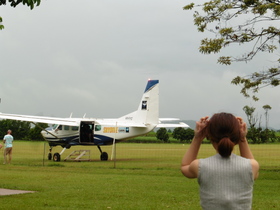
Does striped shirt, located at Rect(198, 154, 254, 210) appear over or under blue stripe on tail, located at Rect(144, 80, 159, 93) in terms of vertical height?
under

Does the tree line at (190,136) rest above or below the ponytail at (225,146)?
above

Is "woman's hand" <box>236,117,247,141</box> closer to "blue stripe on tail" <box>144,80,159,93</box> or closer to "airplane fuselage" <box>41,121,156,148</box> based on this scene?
"airplane fuselage" <box>41,121,156,148</box>

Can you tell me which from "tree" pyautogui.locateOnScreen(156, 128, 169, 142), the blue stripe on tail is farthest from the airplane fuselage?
"tree" pyautogui.locateOnScreen(156, 128, 169, 142)

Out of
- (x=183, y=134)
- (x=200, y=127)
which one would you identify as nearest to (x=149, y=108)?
(x=200, y=127)

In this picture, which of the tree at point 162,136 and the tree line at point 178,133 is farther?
the tree at point 162,136

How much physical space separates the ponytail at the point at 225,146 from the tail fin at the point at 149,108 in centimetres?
3187

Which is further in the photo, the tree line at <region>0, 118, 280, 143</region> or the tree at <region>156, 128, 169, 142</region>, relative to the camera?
the tree at <region>156, 128, 169, 142</region>

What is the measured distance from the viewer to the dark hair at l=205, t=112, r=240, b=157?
11.8 ft

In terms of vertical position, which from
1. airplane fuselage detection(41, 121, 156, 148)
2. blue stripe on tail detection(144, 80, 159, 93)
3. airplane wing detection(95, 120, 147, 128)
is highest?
blue stripe on tail detection(144, 80, 159, 93)

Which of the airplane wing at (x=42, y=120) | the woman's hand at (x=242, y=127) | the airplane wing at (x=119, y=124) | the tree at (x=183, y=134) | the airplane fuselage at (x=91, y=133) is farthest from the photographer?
the tree at (x=183, y=134)

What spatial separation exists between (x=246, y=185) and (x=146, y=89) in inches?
1281

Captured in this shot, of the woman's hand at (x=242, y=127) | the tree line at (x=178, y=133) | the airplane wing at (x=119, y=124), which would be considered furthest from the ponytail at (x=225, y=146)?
the tree line at (x=178, y=133)

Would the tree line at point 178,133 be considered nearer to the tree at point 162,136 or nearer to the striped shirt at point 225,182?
the tree at point 162,136

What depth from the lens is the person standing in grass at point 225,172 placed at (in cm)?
360
